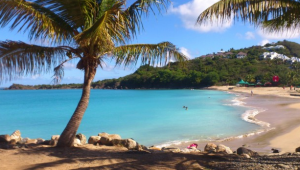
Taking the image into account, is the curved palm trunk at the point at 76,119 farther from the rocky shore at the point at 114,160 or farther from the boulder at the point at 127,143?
the boulder at the point at 127,143

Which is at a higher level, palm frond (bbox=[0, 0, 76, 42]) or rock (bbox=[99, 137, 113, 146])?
palm frond (bbox=[0, 0, 76, 42])

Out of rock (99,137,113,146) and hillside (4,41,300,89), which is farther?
hillside (4,41,300,89)

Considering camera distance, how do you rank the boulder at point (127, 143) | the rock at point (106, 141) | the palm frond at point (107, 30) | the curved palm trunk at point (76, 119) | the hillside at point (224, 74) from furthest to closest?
the hillside at point (224, 74) < the rock at point (106, 141) < the boulder at point (127, 143) < the curved palm trunk at point (76, 119) < the palm frond at point (107, 30)

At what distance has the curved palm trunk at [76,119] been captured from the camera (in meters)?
5.55

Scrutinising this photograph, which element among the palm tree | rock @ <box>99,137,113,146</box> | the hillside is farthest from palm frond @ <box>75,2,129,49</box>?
the hillside

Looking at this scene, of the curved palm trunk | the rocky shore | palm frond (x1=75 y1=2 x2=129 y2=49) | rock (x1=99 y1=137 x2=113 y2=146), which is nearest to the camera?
the rocky shore

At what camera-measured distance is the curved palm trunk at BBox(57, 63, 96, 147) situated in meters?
5.55

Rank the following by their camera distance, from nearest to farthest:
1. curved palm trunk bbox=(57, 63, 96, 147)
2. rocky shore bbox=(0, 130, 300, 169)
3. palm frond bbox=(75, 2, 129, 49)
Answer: rocky shore bbox=(0, 130, 300, 169)
palm frond bbox=(75, 2, 129, 49)
curved palm trunk bbox=(57, 63, 96, 147)

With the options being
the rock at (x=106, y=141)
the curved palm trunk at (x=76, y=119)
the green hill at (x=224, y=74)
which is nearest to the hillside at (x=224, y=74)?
the green hill at (x=224, y=74)

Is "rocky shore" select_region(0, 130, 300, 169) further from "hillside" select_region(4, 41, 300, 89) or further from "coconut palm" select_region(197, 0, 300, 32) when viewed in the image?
"hillside" select_region(4, 41, 300, 89)

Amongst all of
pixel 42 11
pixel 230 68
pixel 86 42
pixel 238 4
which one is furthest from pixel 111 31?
pixel 230 68

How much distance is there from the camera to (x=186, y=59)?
562cm

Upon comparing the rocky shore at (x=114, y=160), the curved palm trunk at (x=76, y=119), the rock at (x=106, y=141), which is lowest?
the rock at (x=106, y=141)

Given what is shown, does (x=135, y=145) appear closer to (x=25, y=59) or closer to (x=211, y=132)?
(x=25, y=59)
